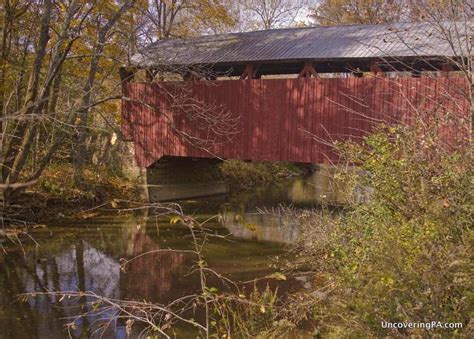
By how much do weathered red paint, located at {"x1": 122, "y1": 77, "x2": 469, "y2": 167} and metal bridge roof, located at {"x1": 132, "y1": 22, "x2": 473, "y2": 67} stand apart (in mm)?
539

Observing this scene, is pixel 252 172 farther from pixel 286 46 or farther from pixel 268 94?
pixel 286 46

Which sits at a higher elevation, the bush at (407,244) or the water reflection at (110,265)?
the bush at (407,244)

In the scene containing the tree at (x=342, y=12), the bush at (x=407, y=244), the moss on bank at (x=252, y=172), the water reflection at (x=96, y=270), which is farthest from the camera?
the tree at (x=342, y=12)

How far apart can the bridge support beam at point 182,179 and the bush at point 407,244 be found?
991 centimetres

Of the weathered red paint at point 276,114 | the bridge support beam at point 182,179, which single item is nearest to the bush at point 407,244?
the weathered red paint at point 276,114

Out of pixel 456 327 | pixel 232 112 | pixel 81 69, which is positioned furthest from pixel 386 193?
pixel 81 69

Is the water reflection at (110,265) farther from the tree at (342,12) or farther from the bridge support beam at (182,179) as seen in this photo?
the tree at (342,12)

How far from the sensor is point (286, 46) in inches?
438

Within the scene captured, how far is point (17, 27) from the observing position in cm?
1180

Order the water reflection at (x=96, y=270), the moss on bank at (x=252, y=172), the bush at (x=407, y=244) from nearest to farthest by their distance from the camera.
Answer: the bush at (x=407, y=244)
the water reflection at (x=96, y=270)
the moss on bank at (x=252, y=172)

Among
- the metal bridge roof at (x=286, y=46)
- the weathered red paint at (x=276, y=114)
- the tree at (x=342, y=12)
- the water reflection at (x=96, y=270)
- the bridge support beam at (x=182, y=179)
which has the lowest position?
the water reflection at (x=96, y=270)

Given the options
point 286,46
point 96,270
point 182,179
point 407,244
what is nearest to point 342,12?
point 182,179

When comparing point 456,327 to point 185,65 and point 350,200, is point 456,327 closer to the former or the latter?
point 350,200

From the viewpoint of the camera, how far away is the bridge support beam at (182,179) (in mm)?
14164
